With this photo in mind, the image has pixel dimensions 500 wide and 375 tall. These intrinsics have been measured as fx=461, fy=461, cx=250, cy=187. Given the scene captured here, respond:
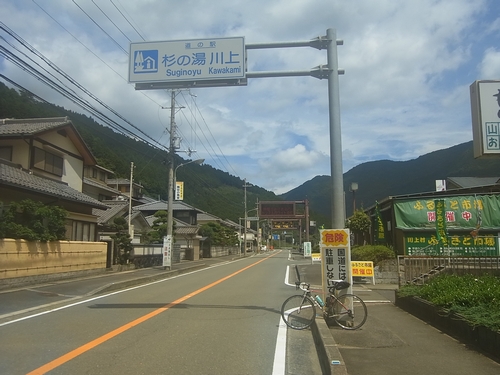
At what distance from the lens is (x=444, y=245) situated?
62.6 ft

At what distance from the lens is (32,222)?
16.9m

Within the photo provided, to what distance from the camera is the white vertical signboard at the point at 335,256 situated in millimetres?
9781

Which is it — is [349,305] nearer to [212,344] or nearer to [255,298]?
[212,344]

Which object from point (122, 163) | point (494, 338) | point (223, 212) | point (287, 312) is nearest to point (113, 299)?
point (287, 312)

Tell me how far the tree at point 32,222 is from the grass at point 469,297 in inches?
513

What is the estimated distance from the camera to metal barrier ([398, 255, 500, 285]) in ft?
49.1

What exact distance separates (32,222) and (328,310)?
40.3ft

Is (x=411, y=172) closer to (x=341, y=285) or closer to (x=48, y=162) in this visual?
(x=48, y=162)

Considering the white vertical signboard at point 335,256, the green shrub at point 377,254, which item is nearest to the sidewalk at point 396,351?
the white vertical signboard at point 335,256

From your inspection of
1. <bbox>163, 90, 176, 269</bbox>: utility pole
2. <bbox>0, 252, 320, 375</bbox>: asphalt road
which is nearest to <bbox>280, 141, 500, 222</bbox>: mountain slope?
<bbox>163, 90, 176, 269</bbox>: utility pole

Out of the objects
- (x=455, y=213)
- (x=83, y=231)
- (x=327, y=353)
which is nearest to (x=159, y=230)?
(x=83, y=231)

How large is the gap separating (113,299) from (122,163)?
49116mm

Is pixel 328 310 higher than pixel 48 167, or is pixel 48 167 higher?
pixel 48 167

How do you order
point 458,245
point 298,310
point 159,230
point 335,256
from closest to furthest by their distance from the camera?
point 298,310, point 335,256, point 458,245, point 159,230
